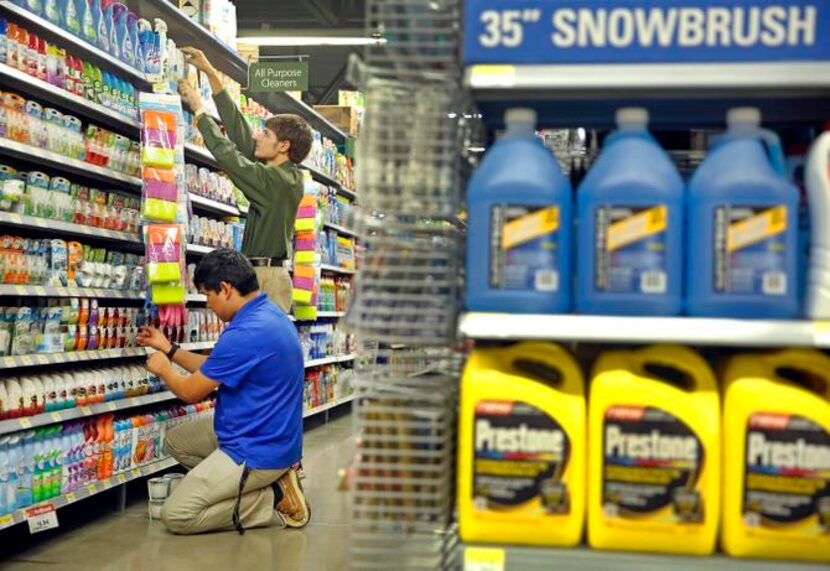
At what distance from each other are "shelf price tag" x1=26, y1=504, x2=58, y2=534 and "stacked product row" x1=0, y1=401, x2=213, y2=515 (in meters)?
0.05

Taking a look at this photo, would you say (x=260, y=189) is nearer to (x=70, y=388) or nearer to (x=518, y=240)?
(x=70, y=388)

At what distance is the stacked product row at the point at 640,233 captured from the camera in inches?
80.9

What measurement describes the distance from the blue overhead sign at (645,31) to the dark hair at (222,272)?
2.93 metres

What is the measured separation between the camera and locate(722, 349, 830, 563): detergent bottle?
2020 mm

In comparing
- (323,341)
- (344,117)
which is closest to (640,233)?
(323,341)

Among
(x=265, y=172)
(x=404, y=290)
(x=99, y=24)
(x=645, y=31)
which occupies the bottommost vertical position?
(x=404, y=290)

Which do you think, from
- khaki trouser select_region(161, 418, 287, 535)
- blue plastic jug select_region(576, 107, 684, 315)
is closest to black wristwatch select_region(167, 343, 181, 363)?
khaki trouser select_region(161, 418, 287, 535)

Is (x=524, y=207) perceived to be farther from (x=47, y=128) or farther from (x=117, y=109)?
(x=117, y=109)

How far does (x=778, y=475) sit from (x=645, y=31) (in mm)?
973

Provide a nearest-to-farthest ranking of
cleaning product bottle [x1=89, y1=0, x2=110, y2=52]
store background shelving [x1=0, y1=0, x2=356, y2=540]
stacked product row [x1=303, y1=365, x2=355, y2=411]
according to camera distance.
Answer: store background shelving [x1=0, y1=0, x2=356, y2=540], cleaning product bottle [x1=89, y1=0, x2=110, y2=52], stacked product row [x1=303, y1=365, x2=355, y2=411]

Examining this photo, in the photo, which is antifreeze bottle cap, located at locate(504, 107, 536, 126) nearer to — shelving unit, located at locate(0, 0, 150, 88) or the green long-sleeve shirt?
shelving unit, located at locate(0, 0, 150, 88)

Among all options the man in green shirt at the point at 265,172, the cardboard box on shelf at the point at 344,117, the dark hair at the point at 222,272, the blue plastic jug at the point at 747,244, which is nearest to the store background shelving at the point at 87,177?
the man in green shirt at the point at 265,172

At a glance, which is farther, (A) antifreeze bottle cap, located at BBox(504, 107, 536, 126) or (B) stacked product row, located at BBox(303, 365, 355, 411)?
(B) stacked product row, located at BBox(303, 365, 355, 411)

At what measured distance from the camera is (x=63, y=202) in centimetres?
462
